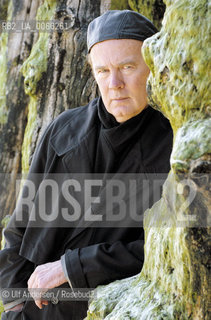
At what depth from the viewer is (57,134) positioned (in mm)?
2711

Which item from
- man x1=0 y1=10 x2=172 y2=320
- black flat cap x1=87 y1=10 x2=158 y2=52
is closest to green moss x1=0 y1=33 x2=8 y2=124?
man x1=0 y1=10 x2=172 y2=320

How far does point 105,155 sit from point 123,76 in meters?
0.42

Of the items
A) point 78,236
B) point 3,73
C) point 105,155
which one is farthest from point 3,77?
point 78,236

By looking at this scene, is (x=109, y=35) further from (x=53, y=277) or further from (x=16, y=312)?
(x=16, y=312)

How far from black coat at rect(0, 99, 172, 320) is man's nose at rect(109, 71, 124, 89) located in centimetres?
21

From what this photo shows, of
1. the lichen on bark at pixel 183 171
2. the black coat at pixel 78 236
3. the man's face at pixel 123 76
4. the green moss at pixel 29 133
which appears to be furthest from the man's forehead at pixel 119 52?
the green moss at pixel 29 133

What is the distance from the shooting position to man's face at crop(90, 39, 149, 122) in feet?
7.60

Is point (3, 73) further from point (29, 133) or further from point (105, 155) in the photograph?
point (105, 155)

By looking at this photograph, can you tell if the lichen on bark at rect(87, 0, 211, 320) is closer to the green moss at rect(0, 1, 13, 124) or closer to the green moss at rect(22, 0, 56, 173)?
the green moss at rect(22, 0, 56, 173)

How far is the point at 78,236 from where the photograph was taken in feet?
8.20

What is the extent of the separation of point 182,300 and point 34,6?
3.27 m

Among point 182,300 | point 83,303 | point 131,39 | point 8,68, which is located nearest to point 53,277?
point 83,303

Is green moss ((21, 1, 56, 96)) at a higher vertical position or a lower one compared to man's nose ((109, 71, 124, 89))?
higher

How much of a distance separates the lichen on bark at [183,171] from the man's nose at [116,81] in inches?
22.5
